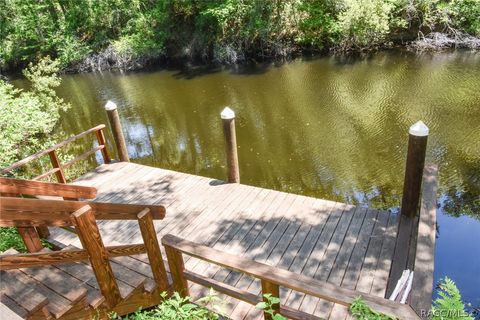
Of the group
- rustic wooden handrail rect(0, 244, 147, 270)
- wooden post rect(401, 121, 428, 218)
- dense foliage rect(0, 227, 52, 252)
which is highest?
rustic wooden handrail rect(0, 244, 147, 270)

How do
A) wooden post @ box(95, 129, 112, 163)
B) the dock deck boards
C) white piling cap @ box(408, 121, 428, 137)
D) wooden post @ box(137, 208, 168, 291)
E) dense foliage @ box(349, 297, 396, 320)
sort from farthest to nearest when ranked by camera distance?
wooden post @ box(95, 129, 112, 163) < white piling cap @ box(408, 121, 428, 137) < the dock deck boards < wooden post @ box(137, 208, 168, 291) < dense foliage @ box(349, 297, 396, 320)

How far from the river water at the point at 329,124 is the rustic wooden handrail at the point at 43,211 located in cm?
506

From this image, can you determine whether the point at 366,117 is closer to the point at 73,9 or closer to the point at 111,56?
the point at 111,56

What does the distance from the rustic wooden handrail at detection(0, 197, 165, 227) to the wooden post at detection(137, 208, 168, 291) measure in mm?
173

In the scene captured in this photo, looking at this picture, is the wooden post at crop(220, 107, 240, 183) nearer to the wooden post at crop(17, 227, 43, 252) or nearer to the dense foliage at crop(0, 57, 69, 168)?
the wooden post at crop(17, 227, 43, 252)

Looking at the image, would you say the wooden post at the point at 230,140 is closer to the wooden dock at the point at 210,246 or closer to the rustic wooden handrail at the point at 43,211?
the wooden dock at the point at 210,246

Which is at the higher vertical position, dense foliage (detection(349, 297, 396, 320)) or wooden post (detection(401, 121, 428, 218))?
dense foliage (detection(349, 297, 396, 320))

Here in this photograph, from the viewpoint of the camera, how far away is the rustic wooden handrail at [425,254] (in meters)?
2.32

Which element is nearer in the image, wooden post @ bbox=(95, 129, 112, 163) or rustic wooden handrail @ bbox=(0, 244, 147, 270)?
rustic wooden handrail @ bbox=(0, 244, 147, 270)

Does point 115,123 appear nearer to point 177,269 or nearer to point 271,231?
point 271,231

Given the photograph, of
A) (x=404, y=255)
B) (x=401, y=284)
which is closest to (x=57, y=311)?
(x=401, y=284)

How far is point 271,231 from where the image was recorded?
480 centimetres

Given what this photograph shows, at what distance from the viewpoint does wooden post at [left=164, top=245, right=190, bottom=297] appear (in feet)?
9.43

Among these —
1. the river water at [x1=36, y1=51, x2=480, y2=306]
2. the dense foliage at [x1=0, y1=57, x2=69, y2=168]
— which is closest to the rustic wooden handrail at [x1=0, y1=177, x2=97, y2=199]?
the river water at [x1=36, y1=51, x2=480, y2=306]
